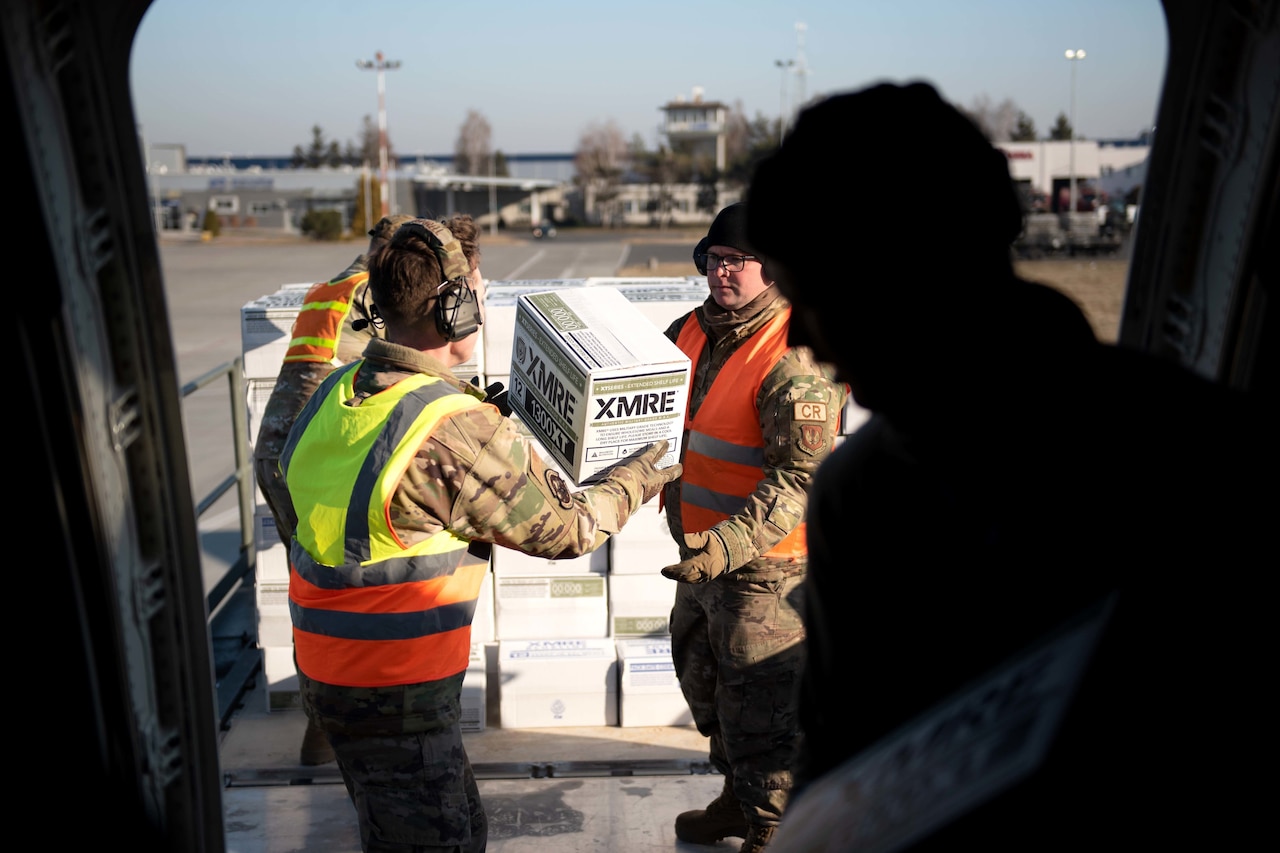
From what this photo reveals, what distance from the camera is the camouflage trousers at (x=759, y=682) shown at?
358 centimetres

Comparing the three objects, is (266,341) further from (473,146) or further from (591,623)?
(473,146)

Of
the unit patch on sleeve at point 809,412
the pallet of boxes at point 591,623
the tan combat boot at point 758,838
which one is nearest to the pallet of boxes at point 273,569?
the pallet of boxes at point 591,623

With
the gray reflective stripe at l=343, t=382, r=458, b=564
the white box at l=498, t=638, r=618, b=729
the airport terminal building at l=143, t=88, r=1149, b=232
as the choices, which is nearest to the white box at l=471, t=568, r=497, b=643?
the white box at l=498, t=638, r=618, b=729

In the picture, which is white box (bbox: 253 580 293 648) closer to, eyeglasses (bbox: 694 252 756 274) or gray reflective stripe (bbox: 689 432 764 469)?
gray reflective stripe (bbox: 689 432 764 469)

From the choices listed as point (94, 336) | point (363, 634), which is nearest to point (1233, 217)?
point (94, 336)

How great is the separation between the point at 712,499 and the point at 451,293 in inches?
53.3

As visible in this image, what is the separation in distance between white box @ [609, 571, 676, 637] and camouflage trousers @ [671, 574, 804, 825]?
1.55 m

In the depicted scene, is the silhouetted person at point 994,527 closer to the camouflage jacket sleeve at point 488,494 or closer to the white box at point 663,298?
the camouflage jacket sleeve at point 488,494

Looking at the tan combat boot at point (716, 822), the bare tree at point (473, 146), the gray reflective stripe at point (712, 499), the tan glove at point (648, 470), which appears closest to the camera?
the tan glove at point (648, 470)

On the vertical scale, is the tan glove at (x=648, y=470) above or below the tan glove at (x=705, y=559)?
above

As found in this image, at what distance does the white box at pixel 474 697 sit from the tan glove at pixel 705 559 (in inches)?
83.9

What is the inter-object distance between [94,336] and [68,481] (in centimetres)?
22

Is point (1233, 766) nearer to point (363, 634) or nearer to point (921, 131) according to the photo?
point (921, 131)

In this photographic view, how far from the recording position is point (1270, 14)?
154cm
